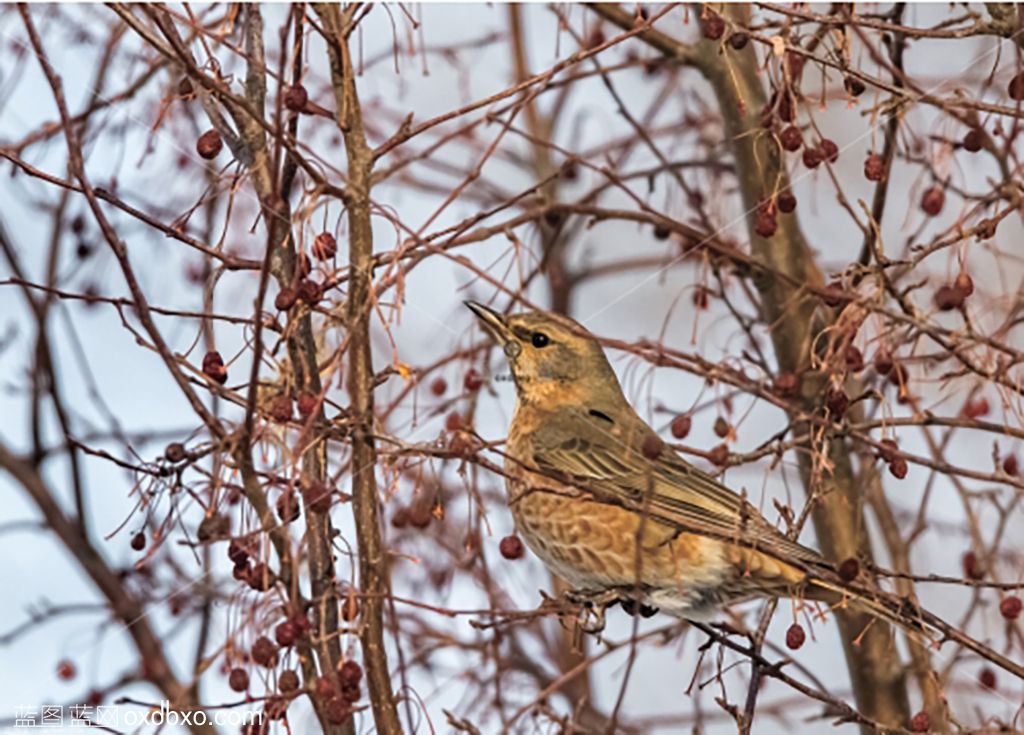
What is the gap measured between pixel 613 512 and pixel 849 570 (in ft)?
4.09

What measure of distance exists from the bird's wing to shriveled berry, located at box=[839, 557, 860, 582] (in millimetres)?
422

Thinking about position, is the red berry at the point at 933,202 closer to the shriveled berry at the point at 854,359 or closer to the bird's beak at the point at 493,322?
the shriveled berry at the point at 854,359

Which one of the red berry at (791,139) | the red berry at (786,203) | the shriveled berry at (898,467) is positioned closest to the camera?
the shriveled berry at (898,467)

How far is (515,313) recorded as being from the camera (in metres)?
4.10

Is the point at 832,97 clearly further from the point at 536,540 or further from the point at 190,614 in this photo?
the point at 190,614

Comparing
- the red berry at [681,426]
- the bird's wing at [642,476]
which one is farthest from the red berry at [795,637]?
the red berry at [681,426]

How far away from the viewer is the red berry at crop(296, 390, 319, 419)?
246 centimetres

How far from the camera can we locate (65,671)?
11.9 feet

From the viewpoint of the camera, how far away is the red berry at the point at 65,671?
3646 millimetres

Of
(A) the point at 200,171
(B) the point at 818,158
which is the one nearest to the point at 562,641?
(A) the point at 200,171

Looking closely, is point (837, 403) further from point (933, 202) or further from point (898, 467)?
point (933, 202)

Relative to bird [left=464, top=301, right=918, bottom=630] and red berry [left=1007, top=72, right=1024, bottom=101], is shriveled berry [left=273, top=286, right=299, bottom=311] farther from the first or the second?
red berry [left=1007, top=72, right=1024, bottom=101]

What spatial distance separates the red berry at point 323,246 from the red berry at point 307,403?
0.25m

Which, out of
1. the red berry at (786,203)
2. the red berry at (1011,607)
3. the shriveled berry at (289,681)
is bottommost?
the shriveled berry at (289,681)
